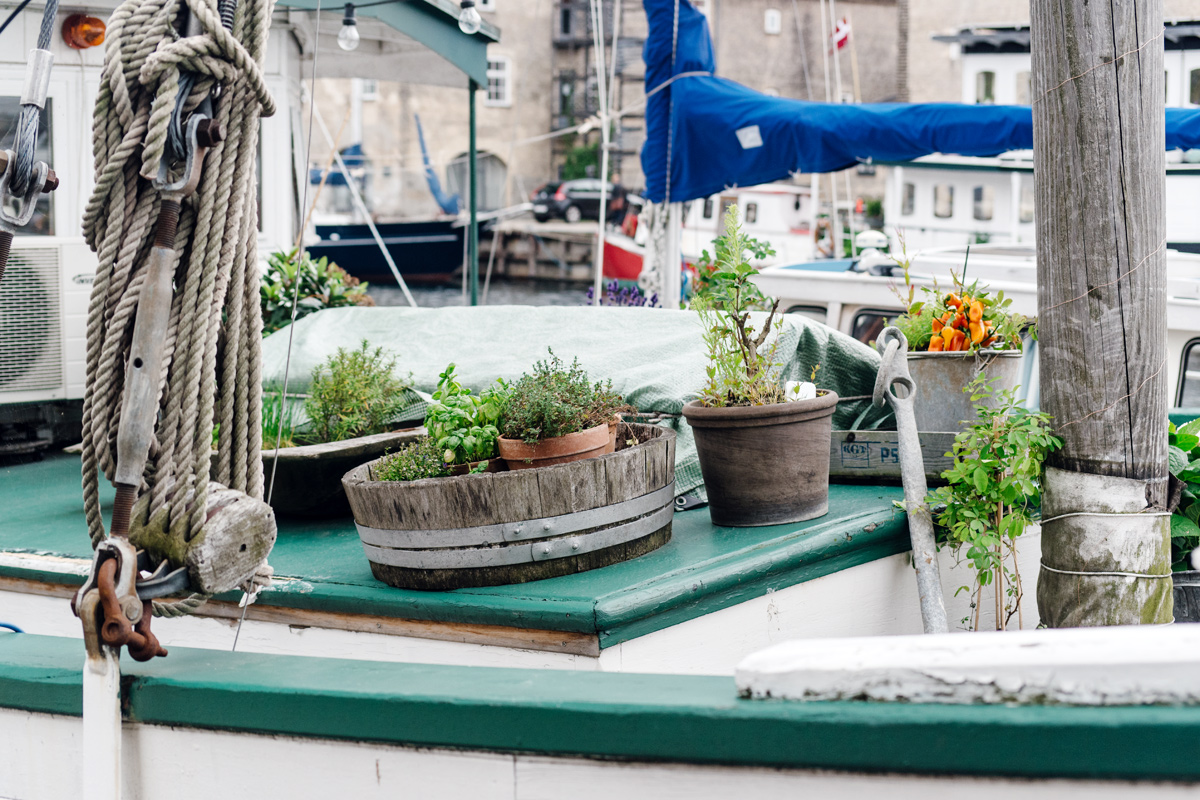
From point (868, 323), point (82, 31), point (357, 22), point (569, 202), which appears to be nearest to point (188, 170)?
point (82, 31)

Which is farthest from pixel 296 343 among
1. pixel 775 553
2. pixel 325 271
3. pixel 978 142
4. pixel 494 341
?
pixel 978 142

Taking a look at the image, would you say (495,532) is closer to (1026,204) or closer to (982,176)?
(982,176)

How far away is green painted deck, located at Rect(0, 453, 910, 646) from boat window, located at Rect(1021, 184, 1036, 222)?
58.1ft

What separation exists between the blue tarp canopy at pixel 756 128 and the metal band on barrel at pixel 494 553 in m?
5.78

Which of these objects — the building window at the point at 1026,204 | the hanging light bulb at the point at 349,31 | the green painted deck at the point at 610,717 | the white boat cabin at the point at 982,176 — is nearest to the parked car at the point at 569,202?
the white boat cabin at the point at 982,176

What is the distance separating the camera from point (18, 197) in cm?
200

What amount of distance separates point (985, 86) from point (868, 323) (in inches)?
687

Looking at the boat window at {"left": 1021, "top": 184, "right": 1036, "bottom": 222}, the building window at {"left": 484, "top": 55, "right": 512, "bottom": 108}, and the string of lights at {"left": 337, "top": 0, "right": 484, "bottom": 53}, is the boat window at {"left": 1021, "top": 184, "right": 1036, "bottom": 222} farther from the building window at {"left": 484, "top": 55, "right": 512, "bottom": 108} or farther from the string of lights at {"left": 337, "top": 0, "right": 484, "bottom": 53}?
the building window at {"left": 484, "top": 55, "right": 512, "bottom": 108}

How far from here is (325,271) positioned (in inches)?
211

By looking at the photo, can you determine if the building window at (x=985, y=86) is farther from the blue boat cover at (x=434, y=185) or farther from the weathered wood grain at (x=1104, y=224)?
the weathered wood grain at (x=1104, y=224)

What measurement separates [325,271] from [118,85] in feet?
11.7

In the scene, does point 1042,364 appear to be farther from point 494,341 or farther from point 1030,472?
point 494,341

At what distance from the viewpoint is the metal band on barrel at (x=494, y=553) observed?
2.32 m

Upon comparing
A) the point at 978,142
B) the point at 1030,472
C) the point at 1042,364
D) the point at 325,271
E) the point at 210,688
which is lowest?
the point at 210,688
